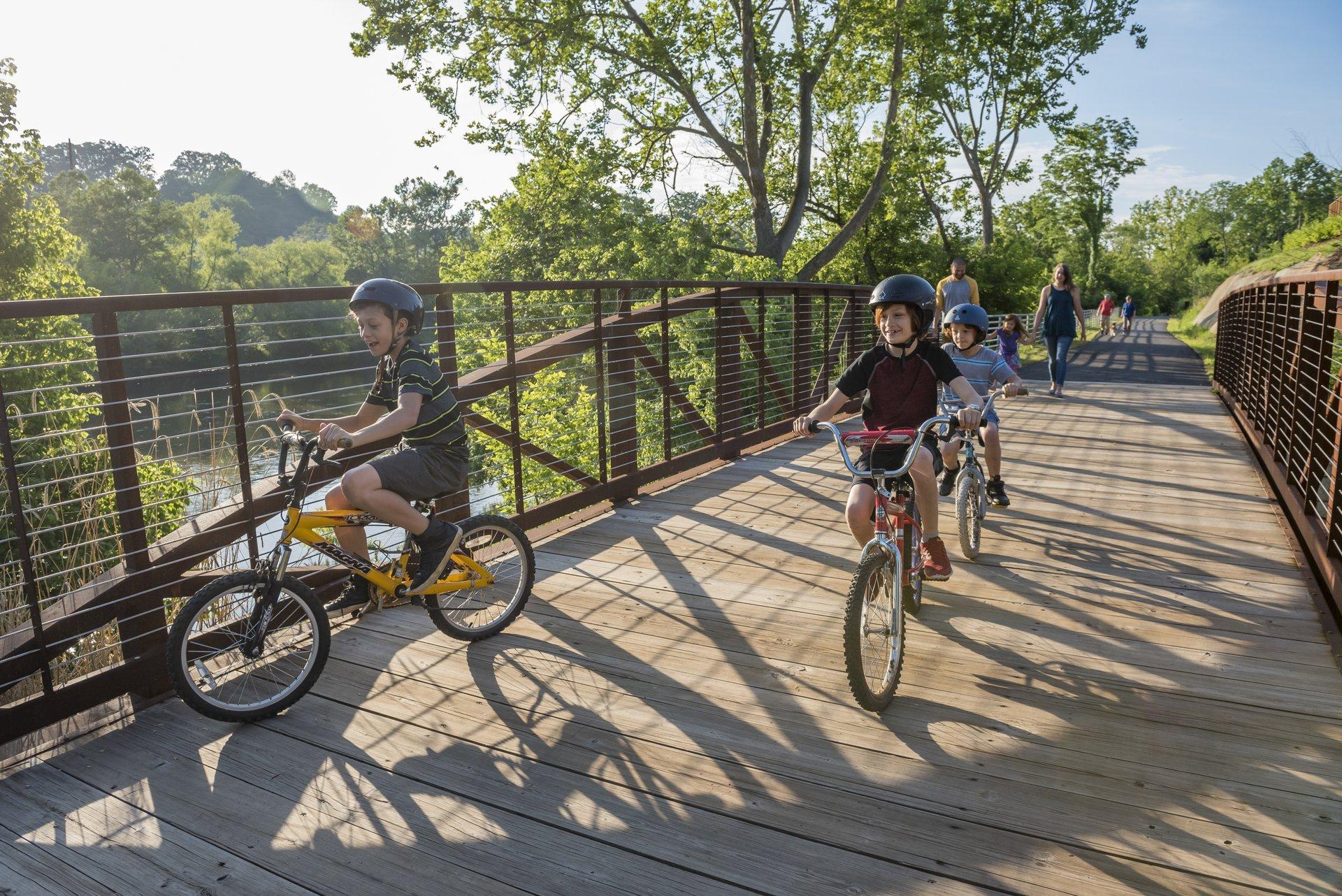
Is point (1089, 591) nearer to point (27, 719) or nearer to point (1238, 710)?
point (1238, 710)

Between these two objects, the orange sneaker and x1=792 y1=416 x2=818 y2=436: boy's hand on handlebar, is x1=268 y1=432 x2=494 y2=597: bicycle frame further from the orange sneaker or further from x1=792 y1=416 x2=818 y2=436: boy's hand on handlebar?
the orange sneaker

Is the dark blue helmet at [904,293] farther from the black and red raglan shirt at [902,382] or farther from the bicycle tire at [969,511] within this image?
the bicycle tire at [969,511]

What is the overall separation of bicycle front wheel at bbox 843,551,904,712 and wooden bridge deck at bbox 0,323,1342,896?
112 millimetres

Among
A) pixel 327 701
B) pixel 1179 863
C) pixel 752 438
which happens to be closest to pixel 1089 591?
pixel 1179 863

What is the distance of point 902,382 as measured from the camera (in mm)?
3715

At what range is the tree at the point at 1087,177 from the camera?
3017 cm

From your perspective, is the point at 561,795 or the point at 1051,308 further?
the point at 1051,308

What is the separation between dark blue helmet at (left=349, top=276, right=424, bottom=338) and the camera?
11.2ft

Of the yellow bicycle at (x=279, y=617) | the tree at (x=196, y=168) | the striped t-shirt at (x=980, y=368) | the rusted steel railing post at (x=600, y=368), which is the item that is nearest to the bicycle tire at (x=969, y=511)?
the striped t-shirt at (x=980, y=368)

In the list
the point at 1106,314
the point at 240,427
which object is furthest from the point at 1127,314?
the point at 240,427

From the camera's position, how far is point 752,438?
8.45 metres

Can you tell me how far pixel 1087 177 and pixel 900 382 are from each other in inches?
1500

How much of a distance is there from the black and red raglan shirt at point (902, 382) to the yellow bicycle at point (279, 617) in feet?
5.48

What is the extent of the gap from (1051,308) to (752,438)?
5.47 metres
